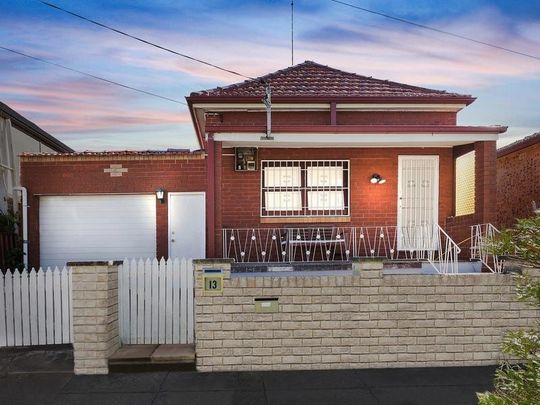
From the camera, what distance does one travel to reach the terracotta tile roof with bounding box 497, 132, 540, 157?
1102 centimetres

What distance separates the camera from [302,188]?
9.63 metres

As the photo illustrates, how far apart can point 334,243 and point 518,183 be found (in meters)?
6.14

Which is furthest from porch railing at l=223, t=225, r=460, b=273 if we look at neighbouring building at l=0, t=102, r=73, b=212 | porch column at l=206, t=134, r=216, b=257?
neighbouring building at l=0, t=102, r=73, b=212

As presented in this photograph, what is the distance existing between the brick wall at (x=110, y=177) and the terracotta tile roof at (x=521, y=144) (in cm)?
816

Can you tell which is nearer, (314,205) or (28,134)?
(314,205)

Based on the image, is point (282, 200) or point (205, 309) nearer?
point (205, 309)

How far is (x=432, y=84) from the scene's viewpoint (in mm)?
12133

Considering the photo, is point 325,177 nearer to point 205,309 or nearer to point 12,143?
point 205,309

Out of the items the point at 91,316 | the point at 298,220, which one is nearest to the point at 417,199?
the point at 298,220

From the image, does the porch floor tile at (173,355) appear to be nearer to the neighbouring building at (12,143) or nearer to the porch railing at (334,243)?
the porch railing at (334,243)

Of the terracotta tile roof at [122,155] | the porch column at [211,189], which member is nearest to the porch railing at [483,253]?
the porch column at [211,189]

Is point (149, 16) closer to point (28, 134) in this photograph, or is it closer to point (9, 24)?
point (9, 24)

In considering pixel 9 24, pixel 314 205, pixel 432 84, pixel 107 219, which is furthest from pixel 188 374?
pixel 432 84

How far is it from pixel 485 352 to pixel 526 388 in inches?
157
